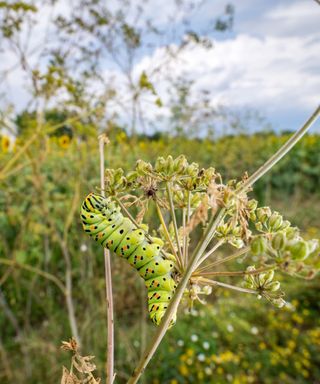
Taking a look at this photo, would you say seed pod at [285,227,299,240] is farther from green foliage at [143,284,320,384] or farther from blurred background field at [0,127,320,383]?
green foliage at [143,284,320,384]

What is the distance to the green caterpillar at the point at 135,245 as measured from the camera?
31.1 inches

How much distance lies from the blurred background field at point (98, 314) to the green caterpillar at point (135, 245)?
96.6 inches

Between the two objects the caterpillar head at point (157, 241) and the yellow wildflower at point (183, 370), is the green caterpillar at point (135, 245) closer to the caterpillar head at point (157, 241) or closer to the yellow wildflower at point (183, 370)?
the caterpillar head at point (157, 241)

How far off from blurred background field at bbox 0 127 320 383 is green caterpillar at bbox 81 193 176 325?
2.45m

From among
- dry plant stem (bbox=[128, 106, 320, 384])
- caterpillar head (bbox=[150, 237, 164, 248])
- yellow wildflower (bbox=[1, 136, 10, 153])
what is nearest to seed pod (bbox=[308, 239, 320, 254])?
dry plant stem (bbox=[128, 106, 320, 384])

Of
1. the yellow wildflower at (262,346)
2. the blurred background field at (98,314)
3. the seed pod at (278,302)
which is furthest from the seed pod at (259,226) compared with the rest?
the yellow wildflower at (262,346)

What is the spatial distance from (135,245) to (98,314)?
364cm

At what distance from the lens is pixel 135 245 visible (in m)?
0.84

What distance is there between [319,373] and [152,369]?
1.83 m

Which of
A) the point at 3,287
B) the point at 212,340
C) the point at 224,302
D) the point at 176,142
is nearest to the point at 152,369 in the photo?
the point at 212,340

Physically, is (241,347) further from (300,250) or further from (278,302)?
(300,250)

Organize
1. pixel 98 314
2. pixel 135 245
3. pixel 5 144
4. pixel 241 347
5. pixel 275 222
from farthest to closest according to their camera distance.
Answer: pixel 5 144
pixel 241 347
pixel 98 314
pixel 135 245
pixel 275 222

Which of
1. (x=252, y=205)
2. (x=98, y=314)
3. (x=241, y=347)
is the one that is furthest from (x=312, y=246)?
(x=241, y=347)

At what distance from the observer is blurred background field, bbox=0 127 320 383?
4.12 meters
